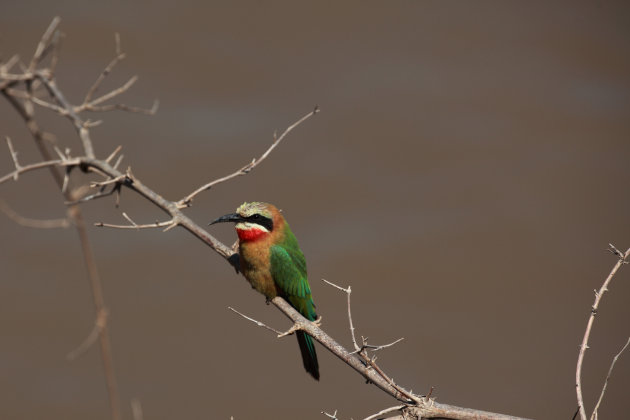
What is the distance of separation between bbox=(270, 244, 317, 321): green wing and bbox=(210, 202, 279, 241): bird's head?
0.35 feet

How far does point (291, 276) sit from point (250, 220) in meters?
0.31

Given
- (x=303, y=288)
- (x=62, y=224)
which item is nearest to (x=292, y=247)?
(x=303, y=288)

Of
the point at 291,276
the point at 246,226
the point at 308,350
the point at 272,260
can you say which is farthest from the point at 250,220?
the point at 308,350

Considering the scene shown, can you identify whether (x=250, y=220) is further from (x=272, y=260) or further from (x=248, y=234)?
(x=272, y=260)

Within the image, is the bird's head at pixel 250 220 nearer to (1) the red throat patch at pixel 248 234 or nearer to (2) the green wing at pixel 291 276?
(1) the red throat patch at pixel 248 234

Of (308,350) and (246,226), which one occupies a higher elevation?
(246,226)

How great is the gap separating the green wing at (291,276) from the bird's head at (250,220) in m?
0.11

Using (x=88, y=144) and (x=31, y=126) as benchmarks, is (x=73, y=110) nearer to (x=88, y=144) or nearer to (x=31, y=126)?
(x=88, y=144)

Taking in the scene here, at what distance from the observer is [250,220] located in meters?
2.88

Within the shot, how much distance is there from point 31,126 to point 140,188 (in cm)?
66

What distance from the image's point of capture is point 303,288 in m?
3.01

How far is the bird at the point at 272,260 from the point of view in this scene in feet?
9.38

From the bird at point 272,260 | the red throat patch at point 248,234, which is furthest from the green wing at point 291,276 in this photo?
the red throat patch at point 248,234

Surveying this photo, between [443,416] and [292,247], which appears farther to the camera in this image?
[292,247]
